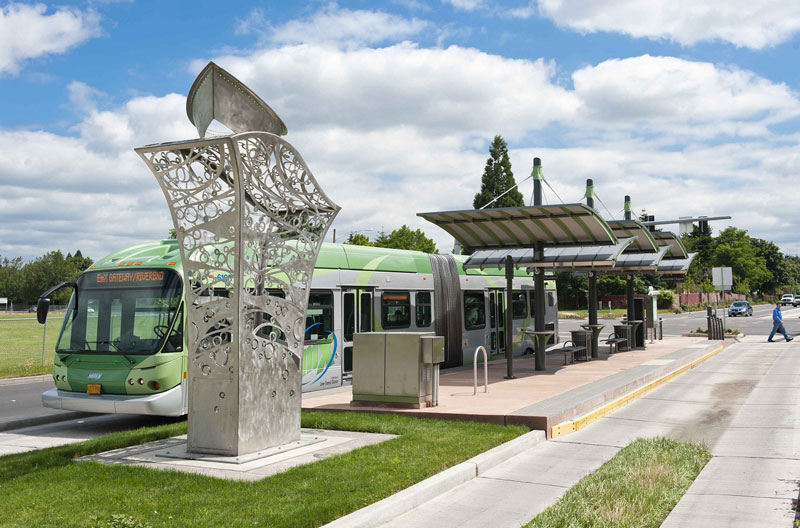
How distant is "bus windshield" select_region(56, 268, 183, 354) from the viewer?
10.7m

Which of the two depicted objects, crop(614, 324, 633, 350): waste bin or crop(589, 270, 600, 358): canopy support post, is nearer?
crop(589, 270, 600, 358): canopy support post

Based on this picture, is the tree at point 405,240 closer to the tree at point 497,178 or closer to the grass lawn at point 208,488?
the tree at point 497,178

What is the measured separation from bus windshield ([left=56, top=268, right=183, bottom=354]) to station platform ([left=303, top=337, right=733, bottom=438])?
265 centimetres

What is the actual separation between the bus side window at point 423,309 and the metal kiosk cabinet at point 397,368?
220 inches

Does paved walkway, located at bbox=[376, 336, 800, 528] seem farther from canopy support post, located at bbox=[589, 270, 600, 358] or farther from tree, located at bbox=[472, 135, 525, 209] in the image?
tree, located at bbox=[472, 135, 525, 209]

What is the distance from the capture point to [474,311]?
2006 cm

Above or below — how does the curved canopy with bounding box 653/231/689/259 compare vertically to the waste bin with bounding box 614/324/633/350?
above

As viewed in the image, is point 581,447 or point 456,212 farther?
point 456,212

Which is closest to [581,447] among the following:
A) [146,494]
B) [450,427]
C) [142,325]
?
[450,427]

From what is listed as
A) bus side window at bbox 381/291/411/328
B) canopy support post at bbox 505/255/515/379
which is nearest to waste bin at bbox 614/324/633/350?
canopy support post at bbox 505/255/515/379

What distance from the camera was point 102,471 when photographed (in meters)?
7.25

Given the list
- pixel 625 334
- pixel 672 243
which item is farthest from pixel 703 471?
pixel 672 243

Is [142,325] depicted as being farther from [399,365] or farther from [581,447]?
[581,447]

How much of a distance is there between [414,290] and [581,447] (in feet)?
27.9
